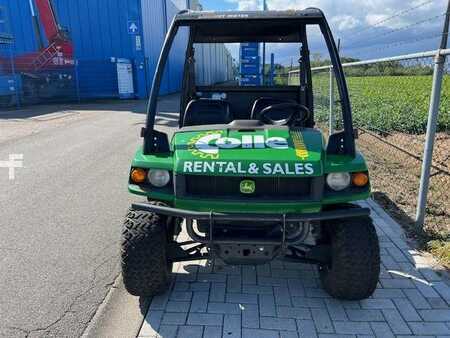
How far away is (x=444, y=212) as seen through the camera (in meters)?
4.78

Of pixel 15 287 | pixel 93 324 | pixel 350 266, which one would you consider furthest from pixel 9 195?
Answer: pixel 350 266

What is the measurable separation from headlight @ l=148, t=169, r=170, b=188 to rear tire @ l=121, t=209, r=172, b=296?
250 mm

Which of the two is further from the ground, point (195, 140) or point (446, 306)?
point (195, 140)

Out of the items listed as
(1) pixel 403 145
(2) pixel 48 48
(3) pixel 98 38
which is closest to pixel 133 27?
(3) pixel 98 38

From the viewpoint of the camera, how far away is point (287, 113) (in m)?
3.63

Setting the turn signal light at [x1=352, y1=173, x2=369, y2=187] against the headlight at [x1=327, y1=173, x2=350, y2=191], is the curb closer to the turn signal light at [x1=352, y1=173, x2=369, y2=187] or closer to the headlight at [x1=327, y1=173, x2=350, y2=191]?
the headlight at [x1=327, y1=173, x2=350, y2=191]

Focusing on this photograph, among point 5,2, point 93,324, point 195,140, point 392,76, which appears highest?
point 5,2

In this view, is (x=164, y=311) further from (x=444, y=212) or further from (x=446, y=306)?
(x=444, y=212)

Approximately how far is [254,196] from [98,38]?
20052 millimetres

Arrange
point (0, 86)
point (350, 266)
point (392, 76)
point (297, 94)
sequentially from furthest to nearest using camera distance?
1. point (0, 86)
2. point (392, 76)
3. point (297, 94)
4. point (350, 266)

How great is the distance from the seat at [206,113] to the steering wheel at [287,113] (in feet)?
1.11

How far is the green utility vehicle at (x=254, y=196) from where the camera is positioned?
8.93ft

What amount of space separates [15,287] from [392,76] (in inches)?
225

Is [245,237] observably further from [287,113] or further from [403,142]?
[403,142]
